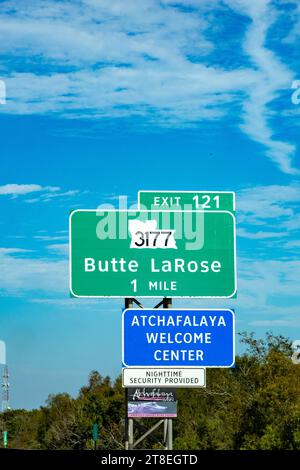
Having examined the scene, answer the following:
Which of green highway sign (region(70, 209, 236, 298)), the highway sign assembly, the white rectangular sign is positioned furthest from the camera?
green highway sign (region(70, 209, 236, 298))

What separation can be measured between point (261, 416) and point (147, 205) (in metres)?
36.7

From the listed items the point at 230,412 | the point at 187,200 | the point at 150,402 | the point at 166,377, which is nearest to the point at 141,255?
the point at 187,200

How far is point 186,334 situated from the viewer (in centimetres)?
1977

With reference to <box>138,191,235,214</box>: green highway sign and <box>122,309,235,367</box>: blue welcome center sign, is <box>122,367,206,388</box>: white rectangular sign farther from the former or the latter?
<box>138,191,235,214</box>: green highway sign

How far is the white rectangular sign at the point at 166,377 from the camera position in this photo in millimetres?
19656

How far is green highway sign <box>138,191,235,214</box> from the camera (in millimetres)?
19797

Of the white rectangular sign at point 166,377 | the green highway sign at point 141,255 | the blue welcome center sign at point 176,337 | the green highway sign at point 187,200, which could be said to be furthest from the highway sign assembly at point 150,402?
the green highway sign at point 187,200

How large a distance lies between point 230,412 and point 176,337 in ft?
132

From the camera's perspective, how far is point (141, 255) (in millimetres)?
20016

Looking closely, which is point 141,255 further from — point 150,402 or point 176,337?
point 150,402

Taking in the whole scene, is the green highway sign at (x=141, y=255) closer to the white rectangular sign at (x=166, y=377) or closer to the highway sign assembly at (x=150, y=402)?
the white rectangular sign at (x=166, y=377)

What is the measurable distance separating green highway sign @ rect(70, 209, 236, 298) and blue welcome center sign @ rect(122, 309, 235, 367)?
0.47 m

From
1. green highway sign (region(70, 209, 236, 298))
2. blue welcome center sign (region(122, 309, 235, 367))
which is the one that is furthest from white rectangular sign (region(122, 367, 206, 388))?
green highway sign (region(70, 209, 236, 298))
